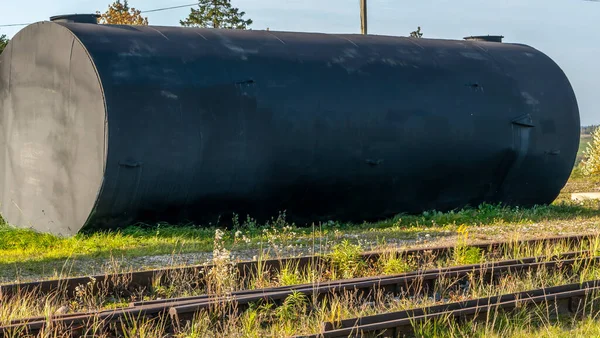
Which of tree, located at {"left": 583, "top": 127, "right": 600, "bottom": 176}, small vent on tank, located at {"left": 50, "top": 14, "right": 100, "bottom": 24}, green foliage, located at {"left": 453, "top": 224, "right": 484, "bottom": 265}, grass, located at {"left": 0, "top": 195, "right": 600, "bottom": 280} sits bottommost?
tree, located at {"left": 583, "top": 127, "right": 600, "bottom": 176}

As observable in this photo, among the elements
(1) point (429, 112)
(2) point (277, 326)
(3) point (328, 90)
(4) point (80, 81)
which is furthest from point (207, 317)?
(1) point (429, 112)

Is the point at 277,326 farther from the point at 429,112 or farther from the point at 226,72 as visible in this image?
the point at 429,112

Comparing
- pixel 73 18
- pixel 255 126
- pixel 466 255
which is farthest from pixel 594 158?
pixel 466 255

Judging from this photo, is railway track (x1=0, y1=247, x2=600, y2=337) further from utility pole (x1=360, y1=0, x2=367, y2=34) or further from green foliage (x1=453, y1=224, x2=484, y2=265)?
utility pole (x1=360, y1=0, x2=367, y2=34)

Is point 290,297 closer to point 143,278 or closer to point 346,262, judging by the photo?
point 143,278

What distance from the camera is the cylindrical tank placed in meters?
13.4

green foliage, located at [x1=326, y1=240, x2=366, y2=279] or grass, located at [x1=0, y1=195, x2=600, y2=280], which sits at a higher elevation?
green foliage, located at [x1=326, y1=240, x2=366, y2=279]

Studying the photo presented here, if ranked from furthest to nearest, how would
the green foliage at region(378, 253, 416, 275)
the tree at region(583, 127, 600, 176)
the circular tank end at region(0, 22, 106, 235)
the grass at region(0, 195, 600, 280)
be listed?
the tree at region(583, 127, 600, 176) < the circular tank end at region(0, 22, 106, 235) < the grass at region(0, 195, 600, 280) < the green foliage at region(378, 253, 416, 275)

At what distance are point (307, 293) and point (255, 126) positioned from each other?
6824mm

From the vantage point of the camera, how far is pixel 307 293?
7.65 m

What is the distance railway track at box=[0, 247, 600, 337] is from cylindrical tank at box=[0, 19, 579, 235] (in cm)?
566

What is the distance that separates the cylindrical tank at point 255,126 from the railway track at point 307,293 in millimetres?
5661

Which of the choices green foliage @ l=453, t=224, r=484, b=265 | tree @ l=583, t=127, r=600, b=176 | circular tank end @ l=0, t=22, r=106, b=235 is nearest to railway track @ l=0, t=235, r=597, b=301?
green foliage @ l=453, t=224, r=484, b=265

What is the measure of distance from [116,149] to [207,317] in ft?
21.8
